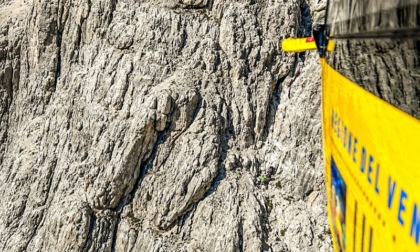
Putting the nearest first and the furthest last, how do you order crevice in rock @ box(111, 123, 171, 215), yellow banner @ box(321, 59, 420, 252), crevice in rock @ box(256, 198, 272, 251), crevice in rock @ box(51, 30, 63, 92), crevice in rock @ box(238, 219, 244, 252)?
yellow banner @ box(321, 59, 420, 252), crevice in rock @ box(238, 219, 244, 252), crevice in rock @ box(256, 198, 272, 251), crevice in rock @ box(111, 123, 171, 215), crevice in rock @ box(51, 30, 63, 92)

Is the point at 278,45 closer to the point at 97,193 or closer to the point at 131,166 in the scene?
the point at 131,166

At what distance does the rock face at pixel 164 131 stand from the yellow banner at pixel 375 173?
16.3 m

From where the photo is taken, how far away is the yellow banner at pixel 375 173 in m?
1.74

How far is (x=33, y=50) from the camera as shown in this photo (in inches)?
965

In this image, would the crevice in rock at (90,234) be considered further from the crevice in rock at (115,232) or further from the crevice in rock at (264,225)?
the crevice in rock at (264,225)

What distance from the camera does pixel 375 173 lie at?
2162mm

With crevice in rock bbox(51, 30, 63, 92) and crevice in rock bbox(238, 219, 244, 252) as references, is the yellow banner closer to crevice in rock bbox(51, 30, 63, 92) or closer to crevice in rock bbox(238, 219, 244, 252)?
crevice in rock bbox(238, 219, 244, 252)

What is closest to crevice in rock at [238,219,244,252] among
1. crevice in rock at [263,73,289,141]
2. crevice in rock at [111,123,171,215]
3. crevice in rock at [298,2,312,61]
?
crevice in rock at [263,73,289,141]

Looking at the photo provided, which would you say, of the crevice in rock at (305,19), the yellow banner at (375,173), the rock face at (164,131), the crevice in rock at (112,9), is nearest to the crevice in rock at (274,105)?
the rock face at (164,131)

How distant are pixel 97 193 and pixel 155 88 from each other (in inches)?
256

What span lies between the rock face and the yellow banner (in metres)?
16.3

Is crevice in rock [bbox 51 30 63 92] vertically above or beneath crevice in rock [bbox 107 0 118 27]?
beneath

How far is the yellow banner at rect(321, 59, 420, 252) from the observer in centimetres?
174

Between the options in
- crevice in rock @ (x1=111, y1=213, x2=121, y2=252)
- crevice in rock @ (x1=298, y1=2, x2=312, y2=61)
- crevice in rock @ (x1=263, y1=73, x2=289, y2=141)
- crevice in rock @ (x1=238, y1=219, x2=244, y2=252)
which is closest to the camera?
crevice in rock @ (x1=238, y1=219, x2=244, y2=252)
